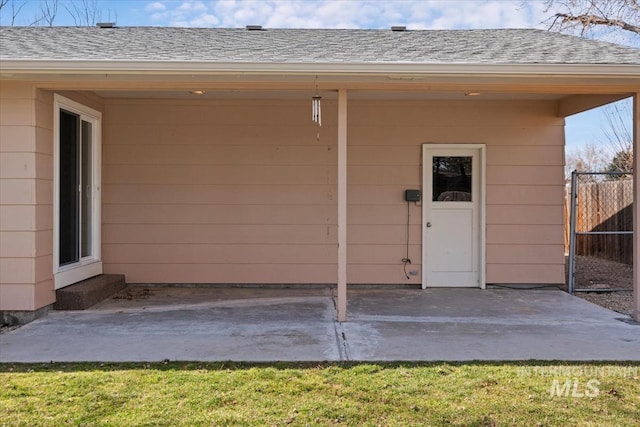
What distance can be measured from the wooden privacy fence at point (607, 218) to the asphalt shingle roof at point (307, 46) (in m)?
3.74

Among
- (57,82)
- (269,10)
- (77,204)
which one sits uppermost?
(269,10)

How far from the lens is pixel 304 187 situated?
7.41m

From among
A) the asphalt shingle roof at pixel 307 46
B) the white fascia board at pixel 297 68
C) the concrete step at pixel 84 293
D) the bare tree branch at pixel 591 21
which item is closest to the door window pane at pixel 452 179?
the asphalt shingle roof at pixel 307 46

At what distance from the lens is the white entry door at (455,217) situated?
292 inches

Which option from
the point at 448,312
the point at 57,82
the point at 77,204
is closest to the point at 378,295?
the point at 448,312

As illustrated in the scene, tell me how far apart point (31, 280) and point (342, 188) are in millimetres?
3435

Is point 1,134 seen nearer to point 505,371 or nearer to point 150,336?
point 150,336

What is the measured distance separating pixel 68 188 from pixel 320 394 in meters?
4.54

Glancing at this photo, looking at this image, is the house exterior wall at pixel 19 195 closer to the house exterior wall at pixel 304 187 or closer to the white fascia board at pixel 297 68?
the white fascia board at pixel 297 68

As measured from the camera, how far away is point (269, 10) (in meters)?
13.1

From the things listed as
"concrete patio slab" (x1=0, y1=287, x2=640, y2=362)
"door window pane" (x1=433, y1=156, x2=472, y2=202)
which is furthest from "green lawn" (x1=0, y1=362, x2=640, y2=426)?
"door window pane" (x1=433, y1=156, x2=472, y2=202)

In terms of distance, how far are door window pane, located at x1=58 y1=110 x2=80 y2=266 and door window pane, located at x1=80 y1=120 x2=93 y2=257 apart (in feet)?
0.74

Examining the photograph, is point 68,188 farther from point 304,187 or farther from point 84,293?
point 304,187

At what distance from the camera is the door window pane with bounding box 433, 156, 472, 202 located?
7.45m
